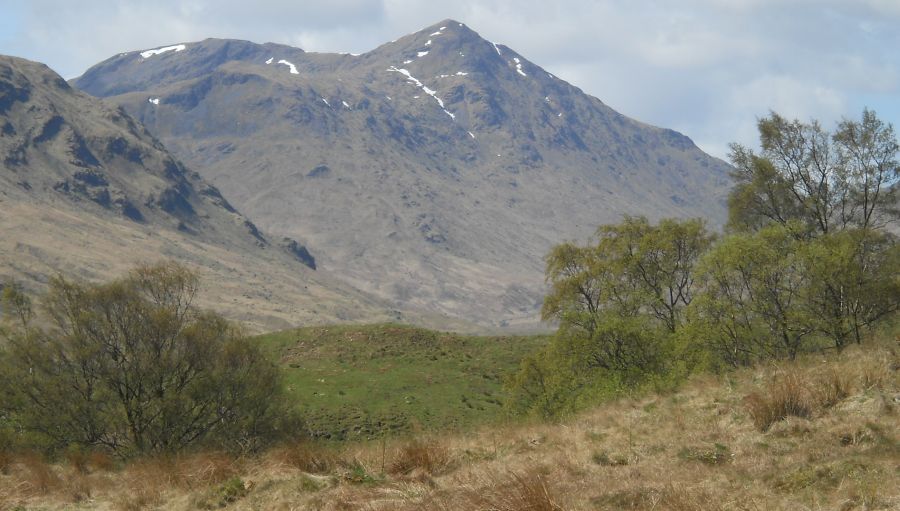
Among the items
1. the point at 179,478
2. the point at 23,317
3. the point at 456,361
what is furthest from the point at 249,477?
the point at 456,361

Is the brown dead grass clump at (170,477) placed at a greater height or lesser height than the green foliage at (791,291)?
lesser

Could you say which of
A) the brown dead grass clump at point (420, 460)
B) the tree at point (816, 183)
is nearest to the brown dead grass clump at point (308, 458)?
the brown dead grass clump at point (420, 460)

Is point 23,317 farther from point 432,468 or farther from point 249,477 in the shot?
point 432,468

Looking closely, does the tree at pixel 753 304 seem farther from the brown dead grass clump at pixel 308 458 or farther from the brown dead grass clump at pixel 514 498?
the brown dead grass clump at pixel 514 498

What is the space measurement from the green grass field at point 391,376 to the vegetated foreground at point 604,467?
64.8ft

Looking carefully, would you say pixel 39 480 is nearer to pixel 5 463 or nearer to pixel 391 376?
pixel 5 463

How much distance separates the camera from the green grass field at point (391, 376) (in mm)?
41375

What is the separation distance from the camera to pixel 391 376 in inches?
1902

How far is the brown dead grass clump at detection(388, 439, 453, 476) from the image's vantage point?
528 inches

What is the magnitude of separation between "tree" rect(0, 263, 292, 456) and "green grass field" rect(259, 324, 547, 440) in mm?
4641

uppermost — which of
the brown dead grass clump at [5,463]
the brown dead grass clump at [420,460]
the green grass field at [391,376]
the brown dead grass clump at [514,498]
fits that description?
the brown dead grass clump at [514,498]

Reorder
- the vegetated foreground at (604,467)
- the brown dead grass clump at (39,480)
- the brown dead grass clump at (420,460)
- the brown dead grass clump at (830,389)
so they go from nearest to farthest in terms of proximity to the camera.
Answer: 1. the vegetated foreground at (604,467)
2. the brown dead grass clump at (420,460)
3. the brown dead grass clump at (39,480)
4. the brown dead grass clump at (830,389)

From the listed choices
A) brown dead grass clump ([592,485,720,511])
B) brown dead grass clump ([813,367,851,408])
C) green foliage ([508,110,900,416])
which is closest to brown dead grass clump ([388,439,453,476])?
brown dead grass clump ([592,485,720,511])

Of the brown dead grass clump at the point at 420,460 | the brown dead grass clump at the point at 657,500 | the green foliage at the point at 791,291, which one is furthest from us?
the green foliage at the point at 791,291
